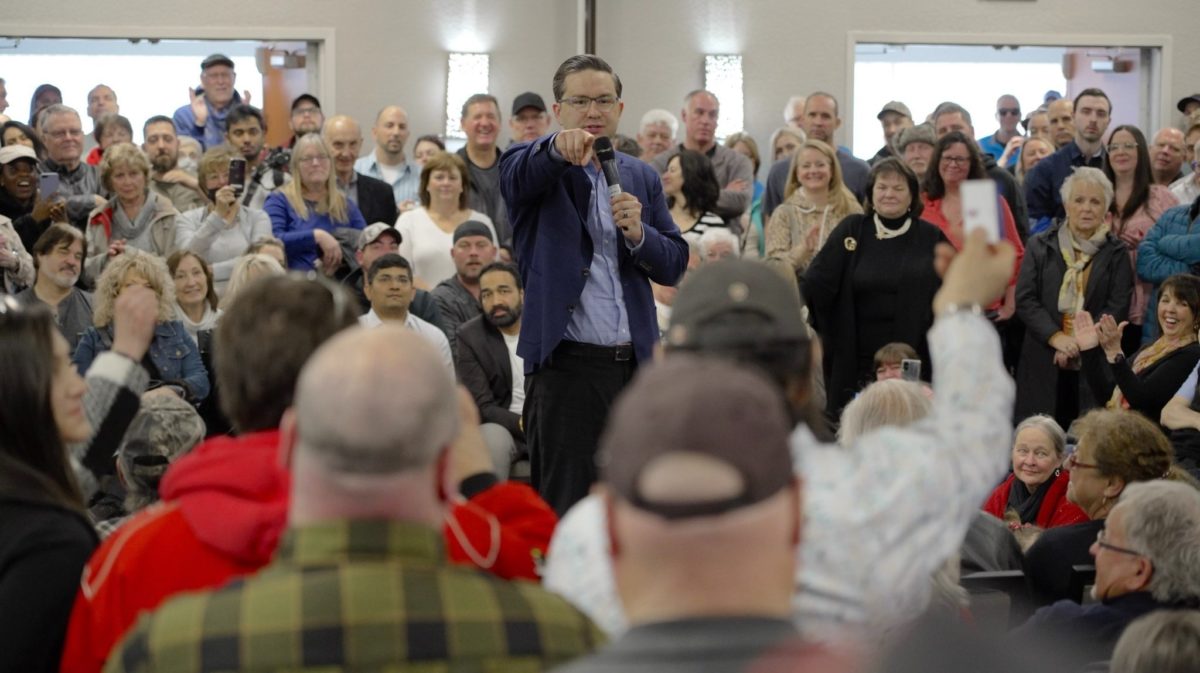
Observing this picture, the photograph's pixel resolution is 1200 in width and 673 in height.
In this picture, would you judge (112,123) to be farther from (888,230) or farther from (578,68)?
(578,68)

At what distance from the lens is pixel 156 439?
380cm

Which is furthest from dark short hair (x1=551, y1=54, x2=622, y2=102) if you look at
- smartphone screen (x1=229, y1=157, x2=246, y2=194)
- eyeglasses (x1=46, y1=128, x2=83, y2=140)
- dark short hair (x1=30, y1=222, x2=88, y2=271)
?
eyeglasses (x1=46, y1=128, x2=83, y2=140)

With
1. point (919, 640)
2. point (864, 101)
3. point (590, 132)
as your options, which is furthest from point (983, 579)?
point (864, 101)

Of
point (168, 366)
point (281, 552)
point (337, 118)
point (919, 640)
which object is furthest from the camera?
point (337, 118)

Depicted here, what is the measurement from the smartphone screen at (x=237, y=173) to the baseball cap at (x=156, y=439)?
4.11 metres

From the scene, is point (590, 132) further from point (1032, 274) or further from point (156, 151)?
point (156, 151)

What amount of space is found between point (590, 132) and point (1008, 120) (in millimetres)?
7809

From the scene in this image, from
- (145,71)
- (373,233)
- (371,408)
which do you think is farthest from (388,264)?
(145,71)

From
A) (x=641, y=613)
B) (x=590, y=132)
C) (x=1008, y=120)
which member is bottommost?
(x=641, y=613)

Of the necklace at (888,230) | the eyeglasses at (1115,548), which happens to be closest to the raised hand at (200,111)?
the necklace at (888,230)

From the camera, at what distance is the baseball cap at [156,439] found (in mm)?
3746

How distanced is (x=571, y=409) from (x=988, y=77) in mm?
9359

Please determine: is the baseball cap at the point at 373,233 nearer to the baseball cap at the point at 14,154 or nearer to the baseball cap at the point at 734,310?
the baseball cap at the point at 14,154

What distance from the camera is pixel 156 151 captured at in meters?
9.01
